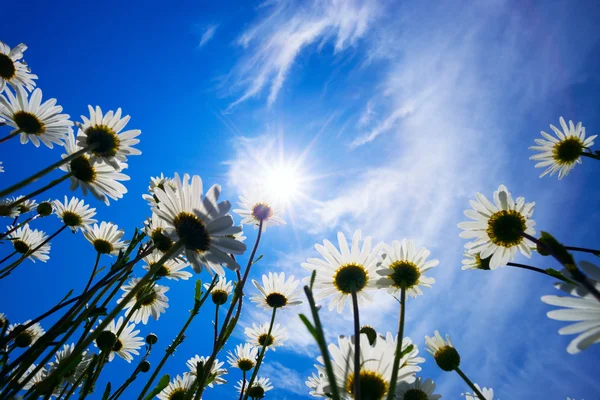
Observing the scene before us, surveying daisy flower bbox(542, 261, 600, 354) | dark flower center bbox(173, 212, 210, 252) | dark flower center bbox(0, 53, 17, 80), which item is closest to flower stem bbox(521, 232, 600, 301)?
daisy flower bbox(542, 261, 600, 354)

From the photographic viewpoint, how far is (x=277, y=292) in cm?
395

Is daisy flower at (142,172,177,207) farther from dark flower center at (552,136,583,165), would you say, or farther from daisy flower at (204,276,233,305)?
dark flower center at (552,136,583,165)

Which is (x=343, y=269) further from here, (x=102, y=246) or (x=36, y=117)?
(x=36, y=117)

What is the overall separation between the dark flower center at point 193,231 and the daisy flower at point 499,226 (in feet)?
6.69

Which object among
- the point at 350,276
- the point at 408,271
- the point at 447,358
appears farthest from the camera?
the point at 447,358

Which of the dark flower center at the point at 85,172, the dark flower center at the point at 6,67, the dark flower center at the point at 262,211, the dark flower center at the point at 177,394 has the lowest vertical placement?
the dark flower center at the point at 177,394

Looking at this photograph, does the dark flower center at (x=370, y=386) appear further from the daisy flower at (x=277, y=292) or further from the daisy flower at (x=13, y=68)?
the daisy flower at (x=13, y=68)

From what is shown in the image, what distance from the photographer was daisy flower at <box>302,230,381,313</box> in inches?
88.4

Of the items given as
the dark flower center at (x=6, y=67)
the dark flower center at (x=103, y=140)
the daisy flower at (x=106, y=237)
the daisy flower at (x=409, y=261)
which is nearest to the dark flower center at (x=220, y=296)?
the daisy flower at (x=106, y=237)

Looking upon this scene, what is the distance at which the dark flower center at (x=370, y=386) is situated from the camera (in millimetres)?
1583

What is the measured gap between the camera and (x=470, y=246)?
2.72 meters

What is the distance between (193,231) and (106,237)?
231 cm

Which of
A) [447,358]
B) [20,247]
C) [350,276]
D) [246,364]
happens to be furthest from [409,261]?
[20,247]

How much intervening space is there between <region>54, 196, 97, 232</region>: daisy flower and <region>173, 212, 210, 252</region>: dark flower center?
2839mm
